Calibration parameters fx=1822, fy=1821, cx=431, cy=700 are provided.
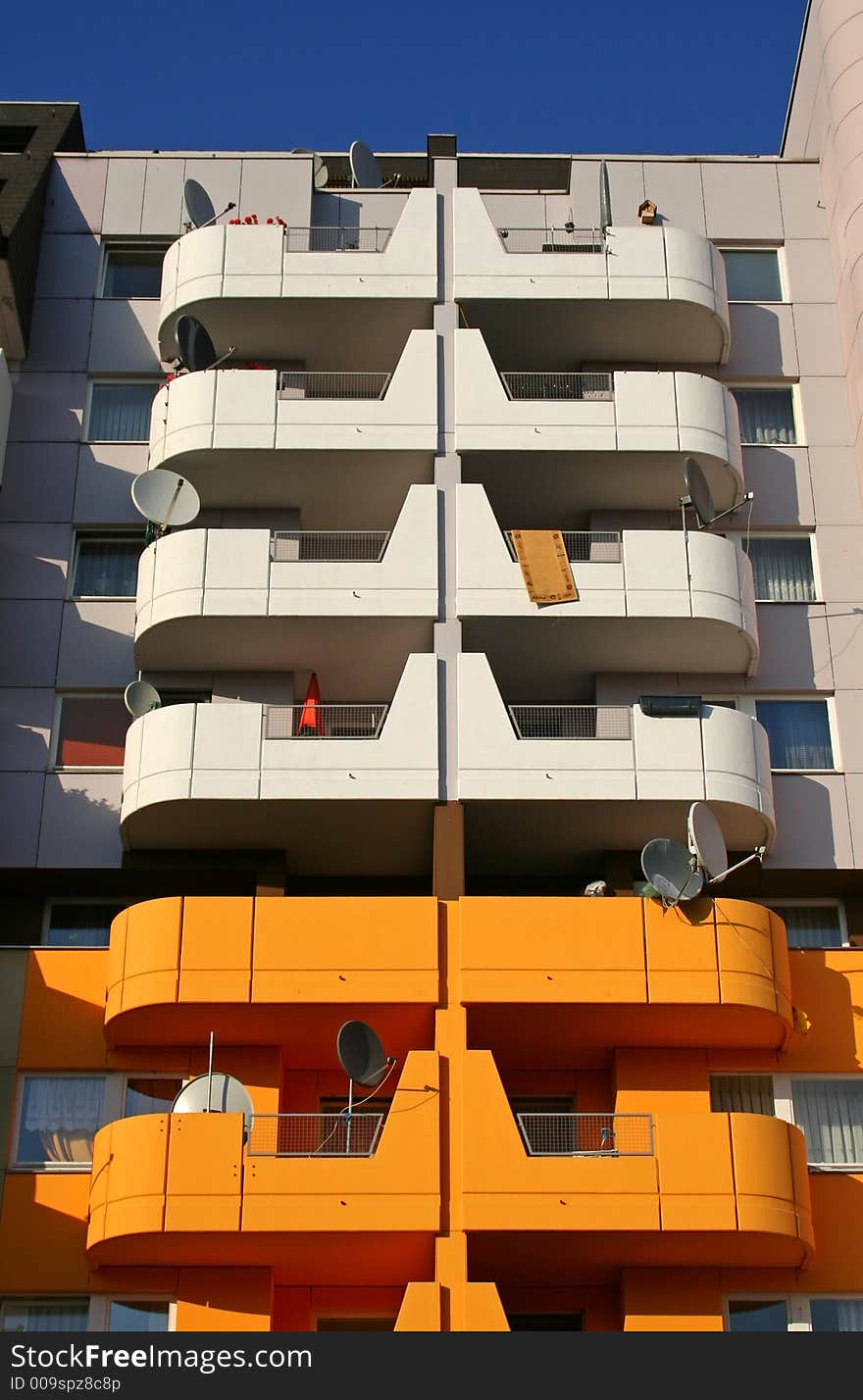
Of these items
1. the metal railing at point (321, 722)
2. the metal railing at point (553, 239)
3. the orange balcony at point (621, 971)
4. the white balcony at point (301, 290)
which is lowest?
the orange balcony at point (621, 971)

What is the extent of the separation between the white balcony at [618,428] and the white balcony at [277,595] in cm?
214

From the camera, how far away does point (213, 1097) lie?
26.1 metres

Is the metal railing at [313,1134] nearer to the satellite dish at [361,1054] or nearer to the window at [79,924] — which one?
the satellite dish at [361,1054]

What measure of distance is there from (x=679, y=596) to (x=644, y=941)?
21.1 ft

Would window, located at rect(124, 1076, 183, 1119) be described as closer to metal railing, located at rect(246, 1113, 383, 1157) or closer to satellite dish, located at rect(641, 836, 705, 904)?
metal railing, located at rect(246, 1113, 383, 1157)

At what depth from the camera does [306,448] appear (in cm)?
3170

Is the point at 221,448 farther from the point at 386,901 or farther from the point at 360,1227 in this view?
the point at 360,1227

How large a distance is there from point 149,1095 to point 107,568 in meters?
10.1

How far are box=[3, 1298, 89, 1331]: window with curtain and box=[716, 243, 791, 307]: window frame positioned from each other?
2222cm

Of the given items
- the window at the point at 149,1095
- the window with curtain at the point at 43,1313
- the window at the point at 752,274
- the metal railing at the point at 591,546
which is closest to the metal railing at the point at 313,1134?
the window at the point at 149,1095

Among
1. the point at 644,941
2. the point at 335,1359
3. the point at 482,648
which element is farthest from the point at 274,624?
the point at 335,1359

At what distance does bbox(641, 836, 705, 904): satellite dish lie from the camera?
27078mm

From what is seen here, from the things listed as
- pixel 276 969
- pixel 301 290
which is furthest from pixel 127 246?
pixel 276 969

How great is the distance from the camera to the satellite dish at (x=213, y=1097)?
26.0 m
